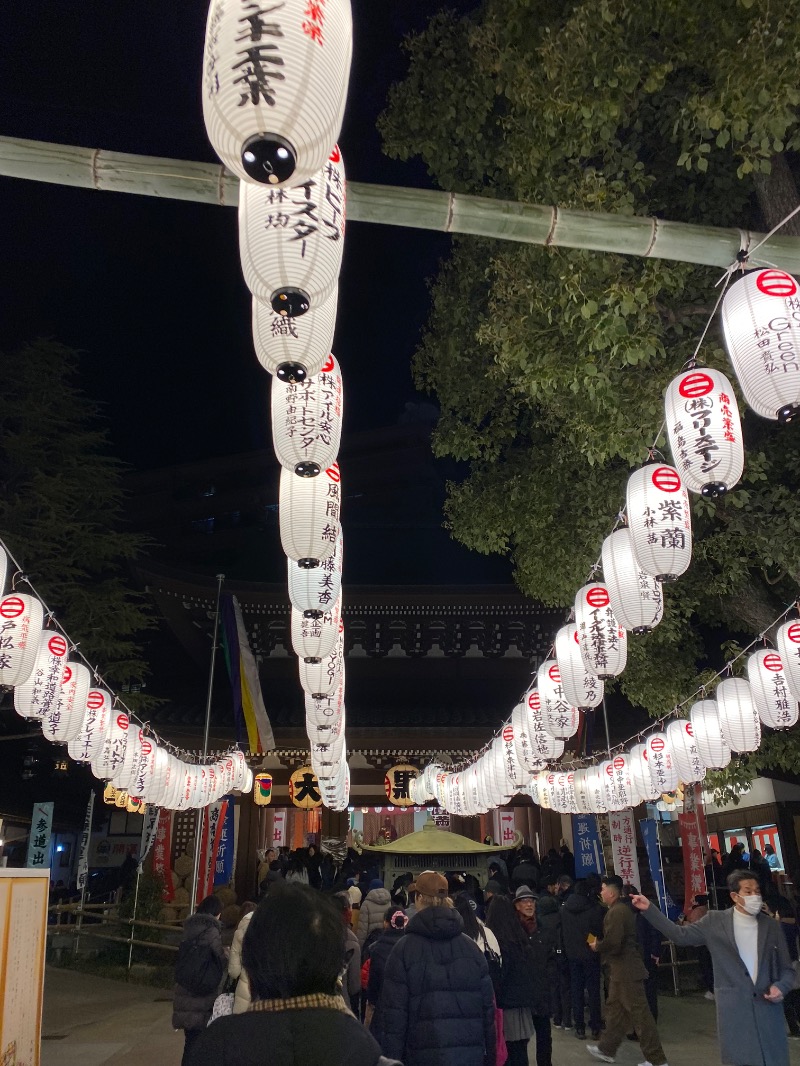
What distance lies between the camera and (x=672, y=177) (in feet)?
23.5

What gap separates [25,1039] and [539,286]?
266 inches

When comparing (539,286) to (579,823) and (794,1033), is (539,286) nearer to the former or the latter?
(794,1033)

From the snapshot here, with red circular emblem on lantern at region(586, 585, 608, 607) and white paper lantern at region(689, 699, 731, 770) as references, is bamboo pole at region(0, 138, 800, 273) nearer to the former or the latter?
red circular emblem on lantern at region(586, 585, 608, 607)

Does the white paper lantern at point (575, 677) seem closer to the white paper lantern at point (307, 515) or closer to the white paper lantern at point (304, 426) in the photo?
the white paper lantern at point (307, 515)

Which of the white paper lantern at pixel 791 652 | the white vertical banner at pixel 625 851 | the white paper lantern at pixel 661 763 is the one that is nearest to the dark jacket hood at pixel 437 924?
the white paper lantern at pixel 791 652

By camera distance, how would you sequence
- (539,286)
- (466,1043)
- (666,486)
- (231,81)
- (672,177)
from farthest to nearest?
(672,177) < (539,286) < (666,486) < (466,1043) < (231,81)

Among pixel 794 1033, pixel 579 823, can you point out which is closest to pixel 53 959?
pixel 579 823

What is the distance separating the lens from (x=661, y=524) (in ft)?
19.5

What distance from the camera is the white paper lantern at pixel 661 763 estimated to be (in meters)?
10.8

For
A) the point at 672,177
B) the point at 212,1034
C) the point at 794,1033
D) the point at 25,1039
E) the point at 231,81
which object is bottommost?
the point at 794,1033

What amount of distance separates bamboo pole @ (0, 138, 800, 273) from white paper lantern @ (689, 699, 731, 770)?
244 inches

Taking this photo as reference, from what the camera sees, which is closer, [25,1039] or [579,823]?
[25,1039]

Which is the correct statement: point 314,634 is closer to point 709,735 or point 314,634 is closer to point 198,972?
point 198,972

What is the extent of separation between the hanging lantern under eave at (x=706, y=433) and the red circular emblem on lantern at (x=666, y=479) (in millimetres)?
700
